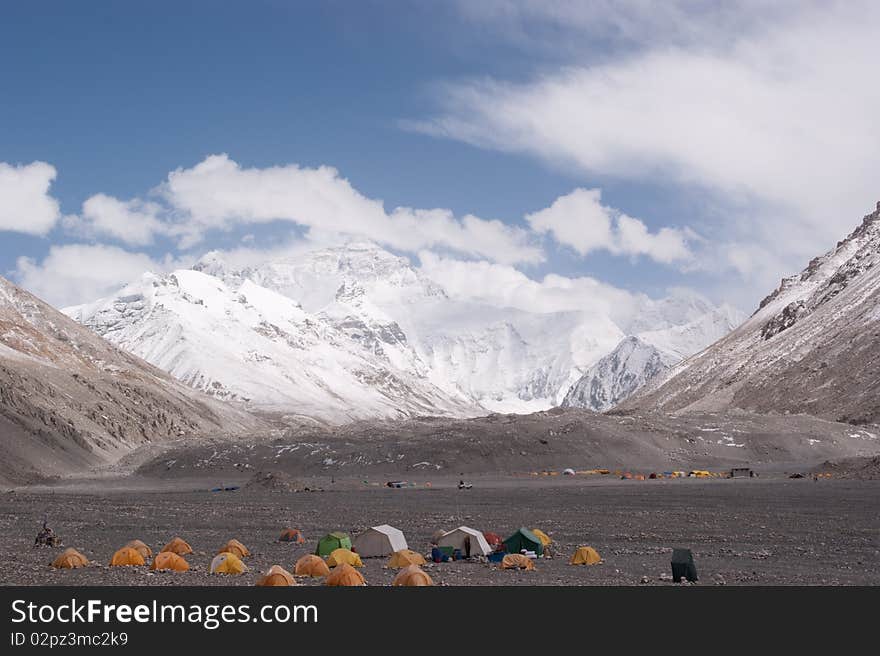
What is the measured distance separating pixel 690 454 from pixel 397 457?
34.2 meters

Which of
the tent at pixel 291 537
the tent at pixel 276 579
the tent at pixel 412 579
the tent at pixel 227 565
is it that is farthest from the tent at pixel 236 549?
the tent at pixel 412 579

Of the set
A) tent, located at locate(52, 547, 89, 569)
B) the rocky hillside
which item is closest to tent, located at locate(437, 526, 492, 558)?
tent, located at locate(52, 547, 89, 569)

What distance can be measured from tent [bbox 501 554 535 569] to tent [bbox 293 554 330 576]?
20.9ft

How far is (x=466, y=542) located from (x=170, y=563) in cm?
1089

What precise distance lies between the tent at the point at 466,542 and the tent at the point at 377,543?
5.79ft

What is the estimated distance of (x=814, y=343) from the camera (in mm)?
173250

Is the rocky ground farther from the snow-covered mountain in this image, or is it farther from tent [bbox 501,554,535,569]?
the snow-covered mountain

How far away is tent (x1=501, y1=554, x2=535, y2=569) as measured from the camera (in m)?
35.2

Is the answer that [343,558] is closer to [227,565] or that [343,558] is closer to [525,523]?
[227,565]

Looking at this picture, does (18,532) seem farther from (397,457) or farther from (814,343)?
(814,343)

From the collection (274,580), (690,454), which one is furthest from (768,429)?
(274,580)

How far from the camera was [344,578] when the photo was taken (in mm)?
29594

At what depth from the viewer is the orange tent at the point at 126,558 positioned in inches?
1447

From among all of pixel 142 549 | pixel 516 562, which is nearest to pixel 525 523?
pixel 516 562
